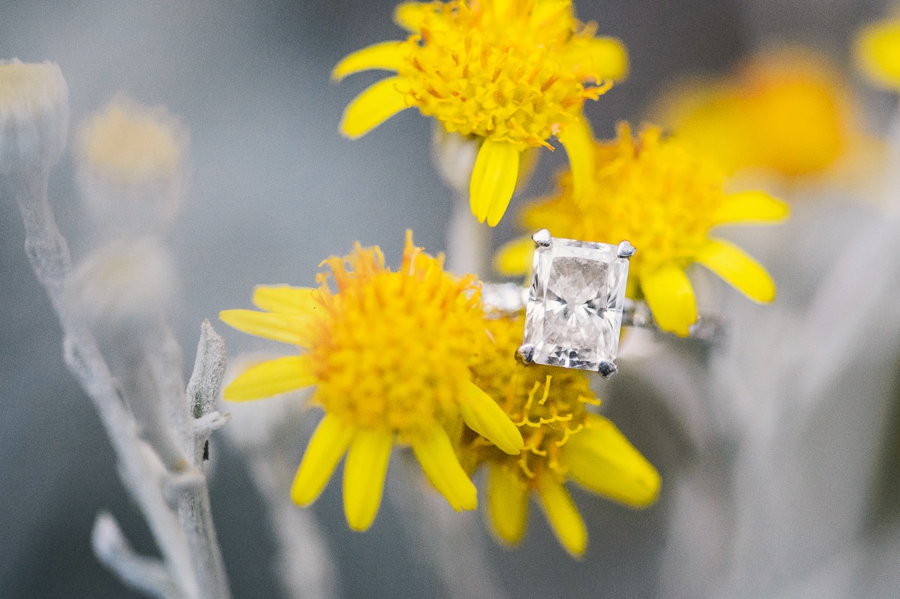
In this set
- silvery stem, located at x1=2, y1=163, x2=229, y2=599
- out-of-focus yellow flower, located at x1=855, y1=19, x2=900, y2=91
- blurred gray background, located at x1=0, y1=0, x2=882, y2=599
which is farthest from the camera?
out-of-focus yellow flower, located at x1=855, y1=19, x2=900, y2=91

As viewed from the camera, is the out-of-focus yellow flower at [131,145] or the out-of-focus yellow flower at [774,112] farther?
the out-of-focus yellow flower at [774,112]

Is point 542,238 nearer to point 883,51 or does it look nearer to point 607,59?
point 607,59

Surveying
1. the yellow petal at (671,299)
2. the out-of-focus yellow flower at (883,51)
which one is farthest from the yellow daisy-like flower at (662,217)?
the out-of-focus yellow flower at (883,51)

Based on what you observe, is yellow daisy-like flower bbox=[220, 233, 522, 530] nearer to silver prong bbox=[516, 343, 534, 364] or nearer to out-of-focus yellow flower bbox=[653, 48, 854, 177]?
silver prong bbox=[516, 343, 534, 364]

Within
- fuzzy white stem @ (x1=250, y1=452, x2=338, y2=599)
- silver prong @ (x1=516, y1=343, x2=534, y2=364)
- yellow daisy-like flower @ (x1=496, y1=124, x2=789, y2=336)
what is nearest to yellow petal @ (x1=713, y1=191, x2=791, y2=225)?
yellow daisy-like flower @ (x1=496, y1=124, x2=789, y2=336)

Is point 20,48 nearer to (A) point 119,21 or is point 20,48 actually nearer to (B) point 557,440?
(A) point 119,21

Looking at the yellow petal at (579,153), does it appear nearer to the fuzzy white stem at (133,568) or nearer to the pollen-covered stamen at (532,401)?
the pollen-covered stamen at (532,401)

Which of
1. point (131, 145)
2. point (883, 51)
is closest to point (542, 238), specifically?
point (131, 145)
